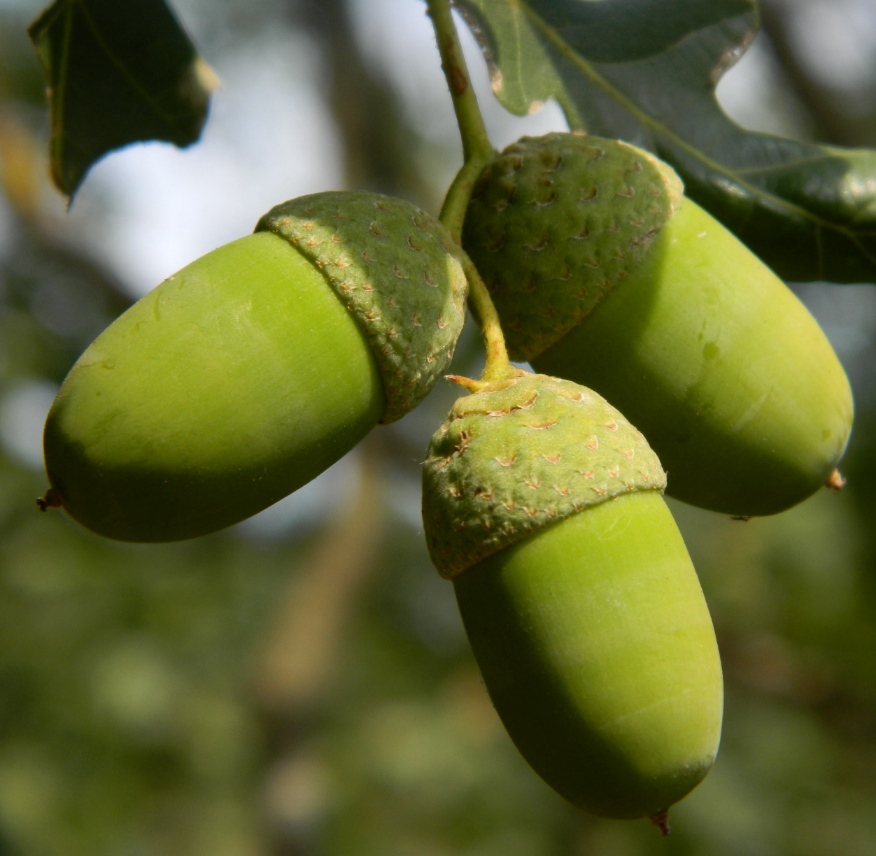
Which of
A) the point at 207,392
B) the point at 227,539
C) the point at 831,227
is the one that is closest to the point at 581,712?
the point at 207,392

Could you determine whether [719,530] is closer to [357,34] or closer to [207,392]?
[357,34]

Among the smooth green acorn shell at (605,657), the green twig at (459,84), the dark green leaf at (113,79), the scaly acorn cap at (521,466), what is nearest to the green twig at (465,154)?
the green twig at (459,84)

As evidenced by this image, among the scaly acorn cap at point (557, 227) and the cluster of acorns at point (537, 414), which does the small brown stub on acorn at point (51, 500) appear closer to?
the cluster of acorns at point (537, 414)

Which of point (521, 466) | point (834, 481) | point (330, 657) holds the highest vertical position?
point (521, 466)

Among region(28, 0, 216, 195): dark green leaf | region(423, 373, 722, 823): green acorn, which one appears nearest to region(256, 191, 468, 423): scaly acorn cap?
region(423, 373, 722, 823): green acorn

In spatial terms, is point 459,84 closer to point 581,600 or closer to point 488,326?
point 488,326

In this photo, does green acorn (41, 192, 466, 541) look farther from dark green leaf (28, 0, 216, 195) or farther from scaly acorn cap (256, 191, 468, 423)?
dark green leaf (28, 0, 216, 195)

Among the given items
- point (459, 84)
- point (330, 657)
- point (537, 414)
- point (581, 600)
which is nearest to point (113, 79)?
point (459, 84)
